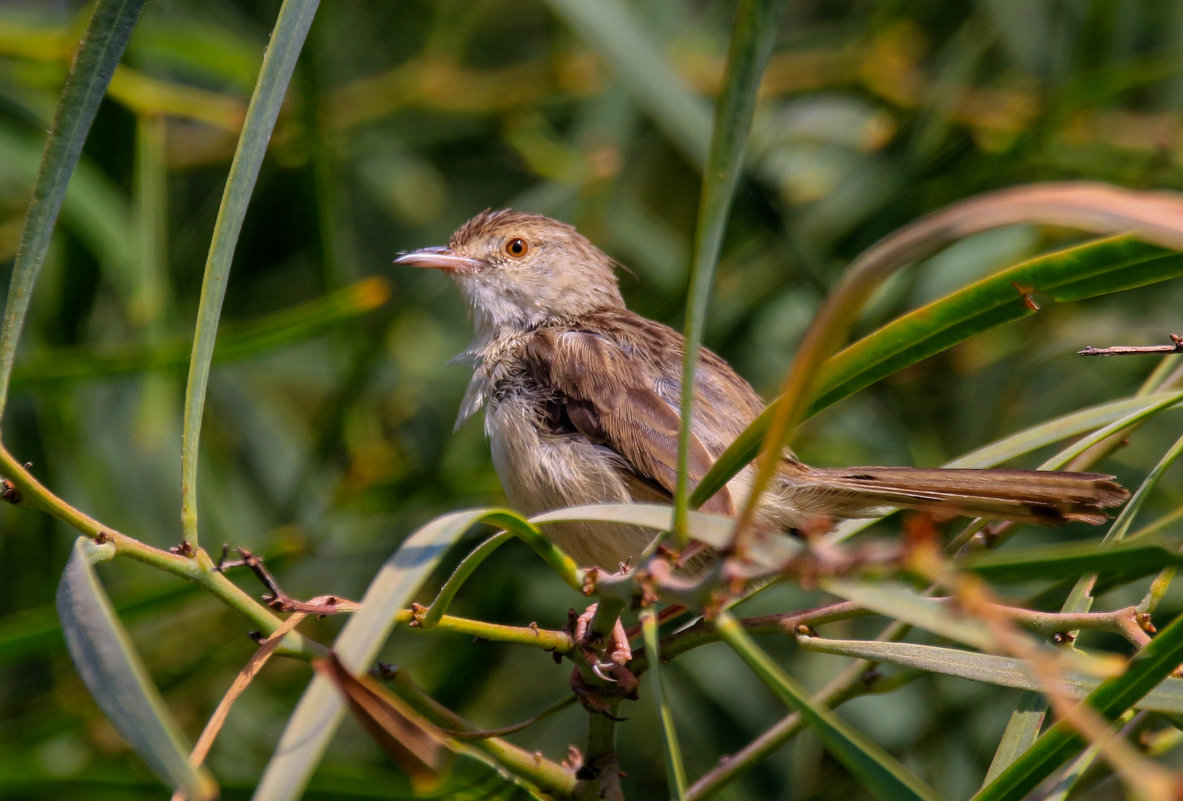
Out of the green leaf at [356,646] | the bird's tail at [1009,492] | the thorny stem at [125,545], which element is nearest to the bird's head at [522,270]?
the bird's tail at [1009,492]

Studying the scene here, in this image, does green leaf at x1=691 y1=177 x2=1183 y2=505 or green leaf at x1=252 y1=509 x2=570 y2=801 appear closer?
green leaf at x1=691 y1=177 x2=1183 y2=505

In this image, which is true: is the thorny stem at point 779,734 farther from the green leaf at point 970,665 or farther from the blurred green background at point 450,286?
the blurred green background at point 450,286

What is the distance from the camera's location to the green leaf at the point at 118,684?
127 centimetres

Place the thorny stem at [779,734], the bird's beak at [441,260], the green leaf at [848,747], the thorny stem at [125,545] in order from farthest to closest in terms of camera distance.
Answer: the bird's beak at [441,260] → the thorny stem at [779,734] → the thorny stem at [125,545] → the green leaf at [848,747]

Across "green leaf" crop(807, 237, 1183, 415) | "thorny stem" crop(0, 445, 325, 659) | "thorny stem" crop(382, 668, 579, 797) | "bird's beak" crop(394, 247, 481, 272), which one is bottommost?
"thorny stem" crop(382, 668, 579, 797)

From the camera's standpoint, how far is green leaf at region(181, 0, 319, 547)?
1.86 meters

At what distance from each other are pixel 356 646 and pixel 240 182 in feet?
2.77

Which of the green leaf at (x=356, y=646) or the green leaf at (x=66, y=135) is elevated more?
the green leaf at (x=66, y=135)

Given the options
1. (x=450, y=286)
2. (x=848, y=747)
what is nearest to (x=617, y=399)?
(x=450, y=286)

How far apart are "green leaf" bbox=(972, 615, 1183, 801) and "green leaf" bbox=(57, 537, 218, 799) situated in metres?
1.14

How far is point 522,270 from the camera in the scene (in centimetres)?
473

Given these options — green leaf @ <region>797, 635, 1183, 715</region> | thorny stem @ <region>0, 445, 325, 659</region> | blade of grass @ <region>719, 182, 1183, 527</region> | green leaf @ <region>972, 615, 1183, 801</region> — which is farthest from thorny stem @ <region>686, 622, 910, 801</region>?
blade of grass @ <region>719, 182, 1183, 527</region>

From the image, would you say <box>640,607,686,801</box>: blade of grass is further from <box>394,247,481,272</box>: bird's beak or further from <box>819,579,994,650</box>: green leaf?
<box>394,247,481,272</box>: bird's beak

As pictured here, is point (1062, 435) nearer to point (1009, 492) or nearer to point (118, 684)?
point (1009, 492)
